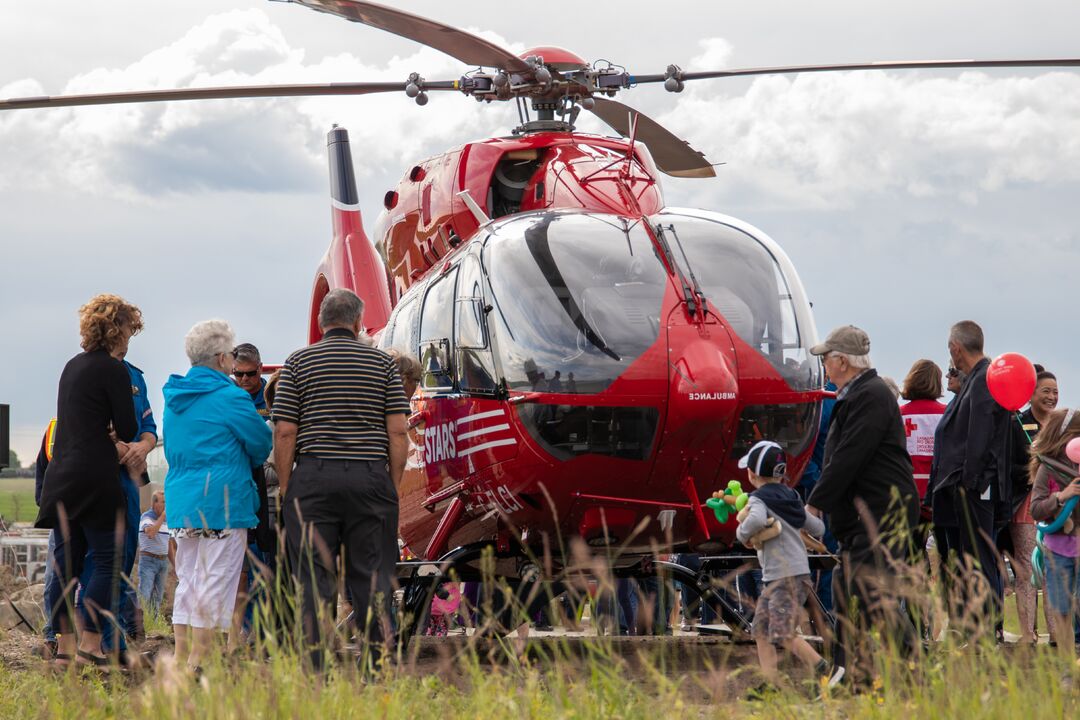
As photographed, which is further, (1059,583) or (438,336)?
(438,336)

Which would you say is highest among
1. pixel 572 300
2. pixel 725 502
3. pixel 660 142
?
pixel 660 142

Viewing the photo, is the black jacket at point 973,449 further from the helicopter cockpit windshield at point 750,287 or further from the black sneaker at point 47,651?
the black sneaker at point 47,651

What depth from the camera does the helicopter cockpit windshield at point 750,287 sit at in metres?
7.57

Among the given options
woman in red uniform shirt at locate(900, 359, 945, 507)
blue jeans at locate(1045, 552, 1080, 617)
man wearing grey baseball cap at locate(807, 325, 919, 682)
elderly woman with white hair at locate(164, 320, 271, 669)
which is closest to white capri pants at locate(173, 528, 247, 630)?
elderly woman with white hair at locate(164, 320, 271, 669)

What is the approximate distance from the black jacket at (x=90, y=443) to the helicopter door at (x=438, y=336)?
192 cm

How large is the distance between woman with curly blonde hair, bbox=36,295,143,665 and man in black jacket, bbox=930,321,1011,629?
14.9 ft

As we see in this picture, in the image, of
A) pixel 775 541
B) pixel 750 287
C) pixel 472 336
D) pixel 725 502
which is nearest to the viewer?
pixel 775 541

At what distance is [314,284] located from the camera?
42.4 feet

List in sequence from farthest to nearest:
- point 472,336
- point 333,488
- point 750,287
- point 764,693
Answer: point 750,287
point 472,336
point 333,488
point 764,693

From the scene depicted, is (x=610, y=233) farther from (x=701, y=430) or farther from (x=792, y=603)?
(x=792, y=603)

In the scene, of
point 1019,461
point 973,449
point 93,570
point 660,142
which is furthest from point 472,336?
point 660,142

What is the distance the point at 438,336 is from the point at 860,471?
2.95 metres

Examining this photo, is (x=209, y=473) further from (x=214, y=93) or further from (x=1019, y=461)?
(x=1019, y=461)

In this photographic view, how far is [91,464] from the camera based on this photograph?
263 inches
